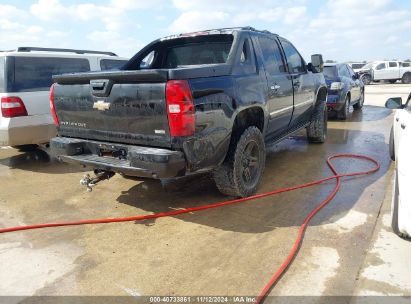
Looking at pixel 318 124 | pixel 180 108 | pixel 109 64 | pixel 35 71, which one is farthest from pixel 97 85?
pixel 318 124

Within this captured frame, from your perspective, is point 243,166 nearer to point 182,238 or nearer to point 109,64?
point 182,238

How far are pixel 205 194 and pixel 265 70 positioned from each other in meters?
1.74

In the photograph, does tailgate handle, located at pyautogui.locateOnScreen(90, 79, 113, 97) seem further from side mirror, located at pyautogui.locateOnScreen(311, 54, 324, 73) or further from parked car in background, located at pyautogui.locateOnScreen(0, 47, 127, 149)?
side mirror, located at pyautogui.locateOnScreen(311, 54, 324, 73)

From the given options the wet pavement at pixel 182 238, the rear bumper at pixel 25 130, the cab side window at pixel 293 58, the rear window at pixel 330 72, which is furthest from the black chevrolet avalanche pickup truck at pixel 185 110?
the rear window at pixel 330 72

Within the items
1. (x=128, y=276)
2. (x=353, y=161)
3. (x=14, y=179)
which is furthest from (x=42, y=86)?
(x=353, y=161)

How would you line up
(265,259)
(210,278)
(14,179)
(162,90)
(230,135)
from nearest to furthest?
(210,278) → (265,259) → (162,90) → (230,135) → (14,179)

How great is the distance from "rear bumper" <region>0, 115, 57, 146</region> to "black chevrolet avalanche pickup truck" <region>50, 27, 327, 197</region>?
1.52 m

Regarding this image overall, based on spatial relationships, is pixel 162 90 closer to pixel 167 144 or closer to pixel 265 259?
pixel 167 144

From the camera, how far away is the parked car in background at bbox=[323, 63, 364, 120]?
918 centimetres

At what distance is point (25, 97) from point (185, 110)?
340 centimetres

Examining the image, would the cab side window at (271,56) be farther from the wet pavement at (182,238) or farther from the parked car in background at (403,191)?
the parked car in background at (403,191)

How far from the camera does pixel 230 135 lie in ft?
12.0

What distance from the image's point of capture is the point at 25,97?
528 centimetres

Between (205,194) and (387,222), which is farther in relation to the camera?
(205,194)
